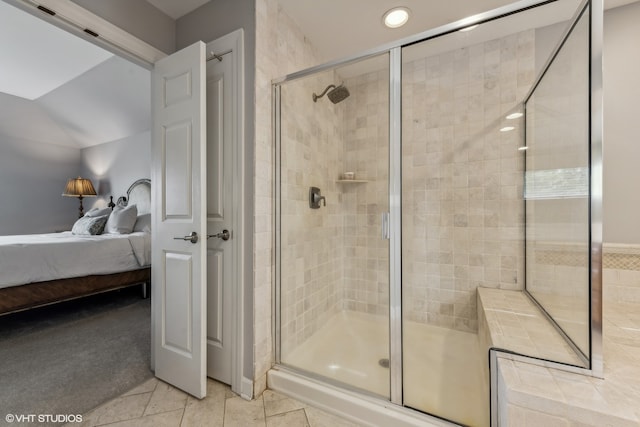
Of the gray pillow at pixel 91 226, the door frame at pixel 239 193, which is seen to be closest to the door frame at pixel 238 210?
the door frame at pixel 239 193

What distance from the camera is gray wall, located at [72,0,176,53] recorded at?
143cm

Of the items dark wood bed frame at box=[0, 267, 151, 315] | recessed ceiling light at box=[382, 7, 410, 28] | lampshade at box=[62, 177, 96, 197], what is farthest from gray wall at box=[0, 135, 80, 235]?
recessed ceiling light at box=[382, 7, 410, 28]

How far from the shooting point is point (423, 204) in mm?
2061

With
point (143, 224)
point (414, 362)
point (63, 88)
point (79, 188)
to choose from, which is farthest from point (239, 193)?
point (79, 188)

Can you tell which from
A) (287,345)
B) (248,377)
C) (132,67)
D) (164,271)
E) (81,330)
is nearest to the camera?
(248,377)

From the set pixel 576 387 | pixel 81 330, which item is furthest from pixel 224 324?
pixel 81 330

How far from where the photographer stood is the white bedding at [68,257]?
2332mm

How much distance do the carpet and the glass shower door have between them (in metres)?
1.10

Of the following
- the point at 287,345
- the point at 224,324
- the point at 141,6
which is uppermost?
the point at 141,6

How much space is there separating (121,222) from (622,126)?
200 inches

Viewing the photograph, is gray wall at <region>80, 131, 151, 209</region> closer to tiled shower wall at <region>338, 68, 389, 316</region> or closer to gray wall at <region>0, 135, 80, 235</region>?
gray wall at <region>0, 135, 80, 235</region>

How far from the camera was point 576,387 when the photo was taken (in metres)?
0.94

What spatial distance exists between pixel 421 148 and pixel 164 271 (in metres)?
2.00

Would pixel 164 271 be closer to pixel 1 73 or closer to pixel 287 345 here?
pixel 287 345
